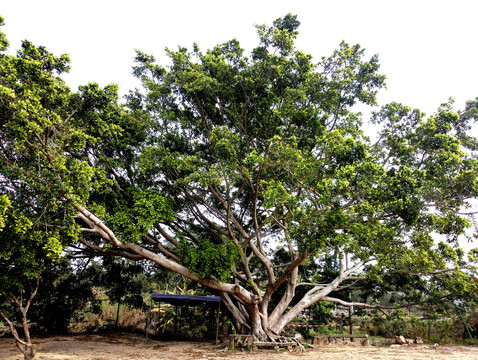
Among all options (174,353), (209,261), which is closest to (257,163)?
(209,261)

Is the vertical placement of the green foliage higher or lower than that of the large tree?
lower

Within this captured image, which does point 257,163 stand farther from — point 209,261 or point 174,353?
point 174,353

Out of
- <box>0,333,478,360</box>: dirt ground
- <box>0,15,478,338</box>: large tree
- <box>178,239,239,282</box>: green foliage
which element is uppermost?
<box>0,15,478,338</box>: large tree

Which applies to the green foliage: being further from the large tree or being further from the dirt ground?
the dirt ground

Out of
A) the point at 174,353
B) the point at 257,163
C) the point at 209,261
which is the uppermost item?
the point at 257,163

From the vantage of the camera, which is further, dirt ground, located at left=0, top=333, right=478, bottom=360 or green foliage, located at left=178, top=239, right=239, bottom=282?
green foliage, located at left=178, top=239, right=239, bottom=282

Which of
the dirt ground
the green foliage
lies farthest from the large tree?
the dirt ground

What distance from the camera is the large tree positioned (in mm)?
7906

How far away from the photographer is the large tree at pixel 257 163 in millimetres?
7906

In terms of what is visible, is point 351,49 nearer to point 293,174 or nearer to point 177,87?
point 293,174

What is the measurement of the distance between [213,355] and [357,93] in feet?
32.8

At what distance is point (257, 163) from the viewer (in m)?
10.0

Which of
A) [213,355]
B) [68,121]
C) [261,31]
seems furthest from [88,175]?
[261,31]

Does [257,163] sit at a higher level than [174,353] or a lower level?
higher
